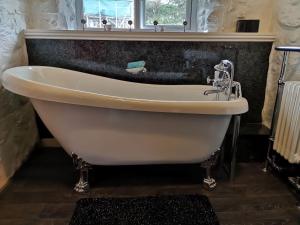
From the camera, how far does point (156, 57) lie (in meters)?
1.88

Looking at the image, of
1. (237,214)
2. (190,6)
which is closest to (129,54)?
(190,6)

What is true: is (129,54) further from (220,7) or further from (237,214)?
(237,214)

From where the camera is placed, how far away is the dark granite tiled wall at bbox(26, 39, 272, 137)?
185cm

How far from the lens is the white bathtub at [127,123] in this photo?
46.1 inches

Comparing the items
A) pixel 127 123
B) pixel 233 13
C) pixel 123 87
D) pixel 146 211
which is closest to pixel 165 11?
pixel 233 13

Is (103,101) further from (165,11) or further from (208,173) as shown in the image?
(165,11)

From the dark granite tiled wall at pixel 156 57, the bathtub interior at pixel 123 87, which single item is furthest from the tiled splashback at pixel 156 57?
the bathtub interior at pixel 123 87

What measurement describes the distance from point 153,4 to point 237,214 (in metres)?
1.75

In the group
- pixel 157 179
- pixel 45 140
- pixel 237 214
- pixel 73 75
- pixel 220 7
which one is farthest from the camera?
pixel 45 140

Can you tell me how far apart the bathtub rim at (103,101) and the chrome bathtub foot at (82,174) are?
414 millimetres

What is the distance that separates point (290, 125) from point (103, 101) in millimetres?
1095

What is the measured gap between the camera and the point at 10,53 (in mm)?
1604

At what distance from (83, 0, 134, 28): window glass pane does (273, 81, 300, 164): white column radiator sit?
140cm

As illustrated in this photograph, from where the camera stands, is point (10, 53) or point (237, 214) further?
point (10, 53)
